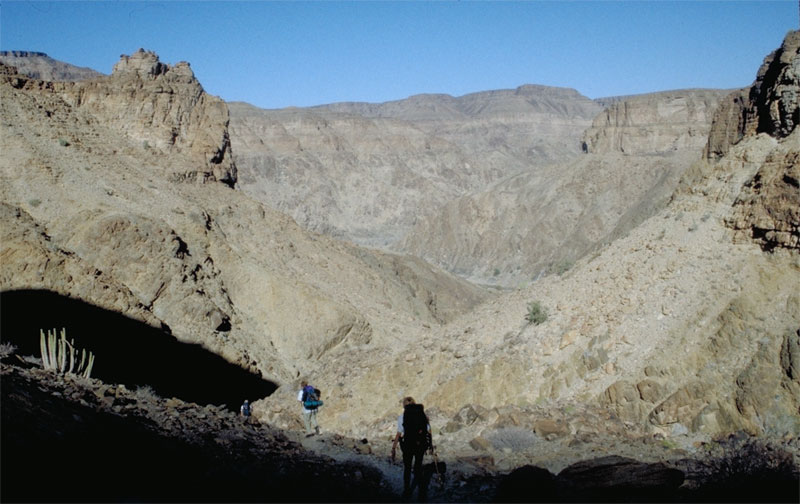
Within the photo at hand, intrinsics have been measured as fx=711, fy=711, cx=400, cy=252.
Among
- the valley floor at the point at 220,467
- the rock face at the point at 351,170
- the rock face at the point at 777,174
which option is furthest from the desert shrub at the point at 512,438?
the rock face at the point at 351,170

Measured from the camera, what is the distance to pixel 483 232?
8781 centimetres

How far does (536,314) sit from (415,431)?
9.51 m

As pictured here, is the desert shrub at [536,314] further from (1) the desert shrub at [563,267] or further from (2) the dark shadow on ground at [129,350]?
(2) the dark shadow on ground at [129,350]

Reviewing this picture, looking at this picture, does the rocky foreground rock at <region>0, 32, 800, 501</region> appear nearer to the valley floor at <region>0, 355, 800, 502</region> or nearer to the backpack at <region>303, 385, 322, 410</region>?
the valley floor at <region>0, 355, 800, 502</region>

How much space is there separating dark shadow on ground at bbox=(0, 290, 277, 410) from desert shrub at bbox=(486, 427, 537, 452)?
30.8ft

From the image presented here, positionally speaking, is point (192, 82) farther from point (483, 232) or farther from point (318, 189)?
point (318, 189)

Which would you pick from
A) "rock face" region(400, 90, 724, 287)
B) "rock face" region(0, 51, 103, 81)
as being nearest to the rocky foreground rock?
"rock face" region(400, 90, 724, 287)

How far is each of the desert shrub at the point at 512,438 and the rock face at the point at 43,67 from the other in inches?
4802

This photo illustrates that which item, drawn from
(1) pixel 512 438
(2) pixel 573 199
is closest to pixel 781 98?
(1) pixel 512 438

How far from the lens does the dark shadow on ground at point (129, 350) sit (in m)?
17.0

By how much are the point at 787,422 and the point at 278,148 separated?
116m

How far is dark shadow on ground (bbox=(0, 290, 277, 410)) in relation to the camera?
667 inches

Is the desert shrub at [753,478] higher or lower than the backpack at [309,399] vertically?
lower

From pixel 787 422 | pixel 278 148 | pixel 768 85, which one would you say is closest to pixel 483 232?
pixel 278 148
